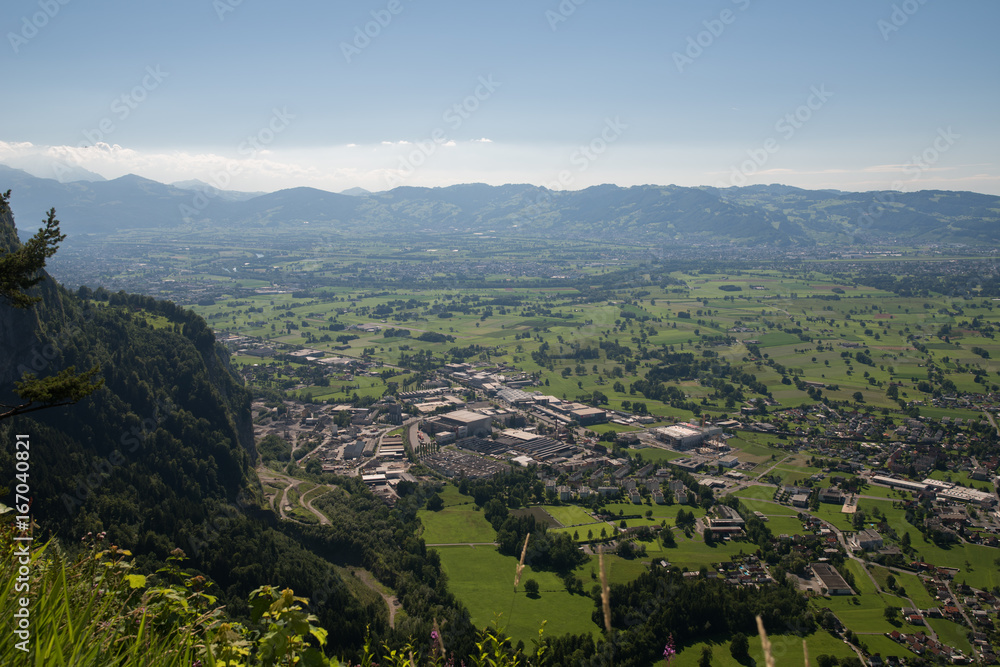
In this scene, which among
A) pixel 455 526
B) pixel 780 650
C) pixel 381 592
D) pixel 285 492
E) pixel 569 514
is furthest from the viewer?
pixel 285 492

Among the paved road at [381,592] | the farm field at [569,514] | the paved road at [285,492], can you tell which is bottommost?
the farm field at [569,514]

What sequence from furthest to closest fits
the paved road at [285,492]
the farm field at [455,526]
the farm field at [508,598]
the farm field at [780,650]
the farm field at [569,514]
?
the farm field at [569,514]
the paved road at [285,492]
the farm field at [455,526]
the farm field at [508,598]
the farm field at [780,650]

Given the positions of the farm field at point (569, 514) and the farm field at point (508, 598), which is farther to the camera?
the farm field at point (569, 514)

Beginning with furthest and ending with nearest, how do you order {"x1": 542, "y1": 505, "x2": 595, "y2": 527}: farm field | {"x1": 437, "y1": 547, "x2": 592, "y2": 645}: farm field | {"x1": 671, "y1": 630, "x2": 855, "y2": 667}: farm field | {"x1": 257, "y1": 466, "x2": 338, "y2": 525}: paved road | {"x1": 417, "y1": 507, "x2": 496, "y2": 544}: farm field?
{"x1": 542, "y1": 505, "x2": 595, "y2": 527}: farm field, {"x1": 257, "y1": 466, "x2": 338, "y2": 525}: paved road, {"x1": 417, "y1": 507, "x2": 496, "y2": 544}: farm field, {"x1": 437, "y1": 547, "x2": 592, "y2": 645}: farm field, {"x1": 671, "y1": 630, "x2": 855, "y2": 667}: farm field

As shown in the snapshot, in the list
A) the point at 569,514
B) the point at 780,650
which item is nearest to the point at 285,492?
the point at 569,514

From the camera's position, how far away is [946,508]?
2920cm

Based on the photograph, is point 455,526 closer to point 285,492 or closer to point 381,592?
point 381,592

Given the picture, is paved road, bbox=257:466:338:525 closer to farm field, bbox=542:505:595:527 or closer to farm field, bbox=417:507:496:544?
farm field, bbox=417:507:496:544

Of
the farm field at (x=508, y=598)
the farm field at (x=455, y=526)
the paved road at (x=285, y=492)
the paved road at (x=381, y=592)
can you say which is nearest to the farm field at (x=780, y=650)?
the farm field at (x=508, y=598)

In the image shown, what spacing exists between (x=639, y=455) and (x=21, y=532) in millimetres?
35873

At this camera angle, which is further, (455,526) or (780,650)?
(455,526)

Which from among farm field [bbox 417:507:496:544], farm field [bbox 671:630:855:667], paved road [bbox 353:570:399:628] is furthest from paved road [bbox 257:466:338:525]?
farm field [bbox 671:630:855:667]

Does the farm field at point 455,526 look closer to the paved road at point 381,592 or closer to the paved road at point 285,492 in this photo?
the paved road at point 381,592

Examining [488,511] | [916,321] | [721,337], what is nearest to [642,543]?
[488,511]
